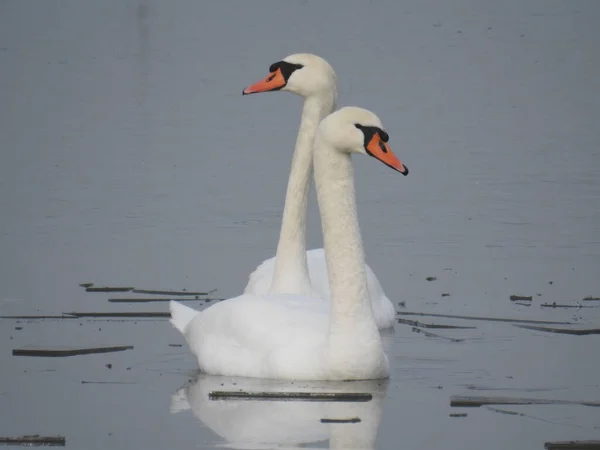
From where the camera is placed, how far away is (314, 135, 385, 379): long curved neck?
342 inches

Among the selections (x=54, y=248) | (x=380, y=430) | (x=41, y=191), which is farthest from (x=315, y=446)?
(x=41, y=191)

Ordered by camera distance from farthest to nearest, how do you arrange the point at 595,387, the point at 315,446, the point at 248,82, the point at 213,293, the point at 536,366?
the point at 248,82, the point at 213,293, the point at 536,366, the point at 595,387, the point at 315,446

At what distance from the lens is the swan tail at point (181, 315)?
32.1 ft

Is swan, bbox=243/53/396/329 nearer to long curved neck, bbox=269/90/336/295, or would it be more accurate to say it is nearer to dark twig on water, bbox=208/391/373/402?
long curved neck, bbox=269/90/336/295

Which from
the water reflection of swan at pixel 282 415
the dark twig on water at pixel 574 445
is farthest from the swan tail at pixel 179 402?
the dark twig on water at pixel 574 445

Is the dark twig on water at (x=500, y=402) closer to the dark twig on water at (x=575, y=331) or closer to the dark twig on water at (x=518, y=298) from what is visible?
the dark twig on water at (x=575, y=331)

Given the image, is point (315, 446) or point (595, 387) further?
point (595, 387)

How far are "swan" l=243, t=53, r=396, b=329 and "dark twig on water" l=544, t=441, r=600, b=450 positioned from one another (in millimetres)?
3358

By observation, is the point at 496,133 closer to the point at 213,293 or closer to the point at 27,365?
the point at 213,293

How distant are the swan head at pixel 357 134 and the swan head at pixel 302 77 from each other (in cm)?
203

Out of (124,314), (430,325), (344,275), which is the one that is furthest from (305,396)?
(124,314)

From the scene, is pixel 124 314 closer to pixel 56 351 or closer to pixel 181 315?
pixel 181 315

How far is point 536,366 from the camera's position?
9.20 meters

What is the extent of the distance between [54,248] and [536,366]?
4415 mm
